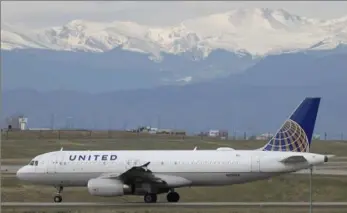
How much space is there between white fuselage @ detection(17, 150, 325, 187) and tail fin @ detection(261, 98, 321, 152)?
113 centimetres

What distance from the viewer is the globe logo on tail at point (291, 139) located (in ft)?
180

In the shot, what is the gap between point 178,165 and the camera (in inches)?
2159

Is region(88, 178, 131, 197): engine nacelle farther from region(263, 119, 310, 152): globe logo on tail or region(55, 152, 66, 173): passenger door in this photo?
region(263, 119, 310, 152): globe logo on tail

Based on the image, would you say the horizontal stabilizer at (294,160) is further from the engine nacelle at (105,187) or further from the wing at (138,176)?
the engine nacelle at (105,187)

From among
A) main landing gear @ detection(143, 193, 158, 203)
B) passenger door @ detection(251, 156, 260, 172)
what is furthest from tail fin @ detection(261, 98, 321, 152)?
main landing gear @ detection(143, 193, 158, 203)

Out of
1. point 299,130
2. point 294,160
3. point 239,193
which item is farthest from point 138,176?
point 239,193

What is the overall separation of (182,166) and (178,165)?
0.26m

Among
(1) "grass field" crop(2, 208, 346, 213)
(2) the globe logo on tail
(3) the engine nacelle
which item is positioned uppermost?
(2) the globe logo on tail

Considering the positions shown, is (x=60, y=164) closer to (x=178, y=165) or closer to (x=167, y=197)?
(x=167, y=197)

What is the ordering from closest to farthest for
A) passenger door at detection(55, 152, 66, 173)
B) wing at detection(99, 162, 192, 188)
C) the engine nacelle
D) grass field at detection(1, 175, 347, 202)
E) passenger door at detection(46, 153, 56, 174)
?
the engine nacelle < wing at detection(99, 162, 192, 188) < passenger door at detection(55, 152, 66, 173) < passenger door at detection(46, 153, 56, 174) < grass field at detection(1, 175, 347, 202)

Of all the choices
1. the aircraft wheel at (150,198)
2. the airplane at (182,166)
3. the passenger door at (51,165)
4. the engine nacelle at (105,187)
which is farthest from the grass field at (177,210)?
the passenger door at (51,165)

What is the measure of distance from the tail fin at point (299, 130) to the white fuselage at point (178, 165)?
1.13 meters

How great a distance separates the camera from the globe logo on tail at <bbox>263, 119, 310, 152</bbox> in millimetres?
54906

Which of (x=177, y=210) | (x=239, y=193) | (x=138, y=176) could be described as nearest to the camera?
(x=177, y=210)
